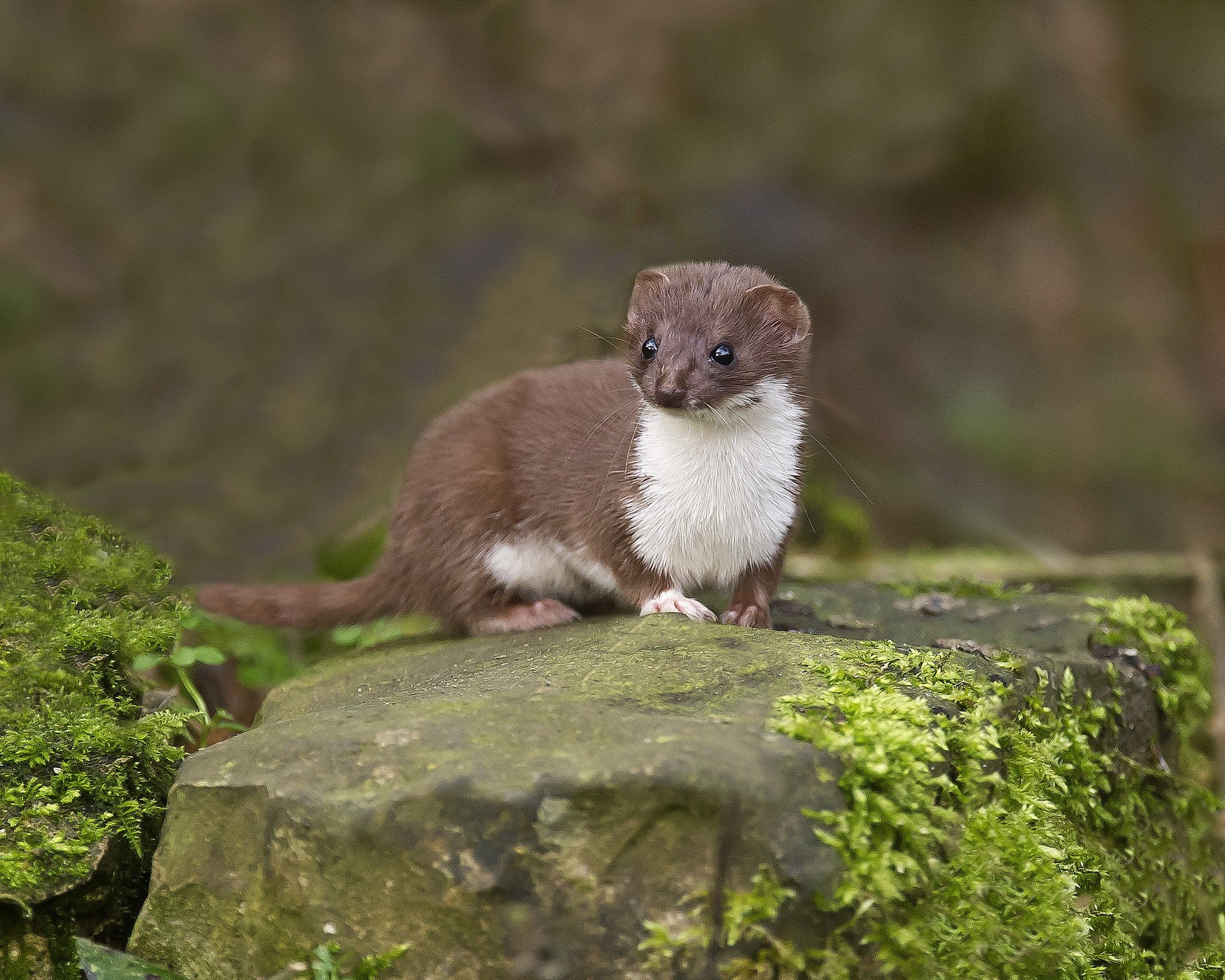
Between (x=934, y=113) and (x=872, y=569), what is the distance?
2.62 metres

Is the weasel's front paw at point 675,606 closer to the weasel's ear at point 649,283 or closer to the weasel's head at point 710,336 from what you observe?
the weasel's head at point 710,336

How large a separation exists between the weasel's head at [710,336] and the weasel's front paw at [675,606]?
0.52m

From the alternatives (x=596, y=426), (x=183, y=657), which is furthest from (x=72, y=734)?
(x=596, y=426)

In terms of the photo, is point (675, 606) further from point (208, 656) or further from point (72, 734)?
point (72, 734)

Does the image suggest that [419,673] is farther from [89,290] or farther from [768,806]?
[89,290]

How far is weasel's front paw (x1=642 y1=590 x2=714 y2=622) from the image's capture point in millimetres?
3334

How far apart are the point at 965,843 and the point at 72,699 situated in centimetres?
193

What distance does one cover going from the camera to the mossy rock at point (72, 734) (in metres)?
2.45

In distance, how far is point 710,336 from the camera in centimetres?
315

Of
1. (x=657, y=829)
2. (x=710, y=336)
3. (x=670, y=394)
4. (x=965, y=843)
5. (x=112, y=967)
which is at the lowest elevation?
(x=112, y=967)

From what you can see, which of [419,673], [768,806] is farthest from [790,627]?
[768,806]

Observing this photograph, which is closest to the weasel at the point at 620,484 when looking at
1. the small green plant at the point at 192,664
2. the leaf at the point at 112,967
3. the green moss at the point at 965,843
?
the small green plant at the point at 192,664

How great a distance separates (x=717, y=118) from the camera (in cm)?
649

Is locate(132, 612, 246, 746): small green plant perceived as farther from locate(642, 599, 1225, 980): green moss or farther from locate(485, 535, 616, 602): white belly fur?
locate(642, 599, 1225, 980): green moss
